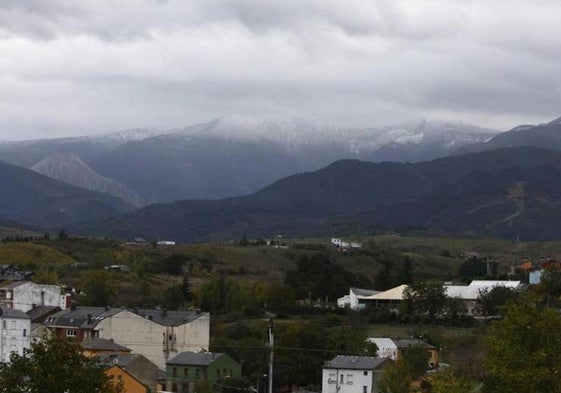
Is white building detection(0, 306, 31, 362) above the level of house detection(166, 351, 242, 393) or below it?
above

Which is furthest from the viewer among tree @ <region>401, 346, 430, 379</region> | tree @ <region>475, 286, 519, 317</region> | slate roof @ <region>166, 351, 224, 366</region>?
tree @ <region>475, 286, 519, 317</region>

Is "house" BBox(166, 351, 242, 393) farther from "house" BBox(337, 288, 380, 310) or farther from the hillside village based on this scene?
"house" BBox(337, 288, 380, 310)

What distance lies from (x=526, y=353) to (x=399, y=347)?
1675 inches

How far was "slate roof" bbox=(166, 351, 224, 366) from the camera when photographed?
9994 centimetres

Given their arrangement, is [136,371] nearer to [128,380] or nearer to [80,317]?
[128,380]

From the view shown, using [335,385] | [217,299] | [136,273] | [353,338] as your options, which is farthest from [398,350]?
[136,273]

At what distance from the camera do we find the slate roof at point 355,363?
97625 millimetres

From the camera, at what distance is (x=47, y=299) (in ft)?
413

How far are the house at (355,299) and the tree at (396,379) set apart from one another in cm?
5013

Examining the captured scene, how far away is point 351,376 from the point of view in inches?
3836

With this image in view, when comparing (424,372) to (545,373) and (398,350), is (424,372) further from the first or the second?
(545,373)

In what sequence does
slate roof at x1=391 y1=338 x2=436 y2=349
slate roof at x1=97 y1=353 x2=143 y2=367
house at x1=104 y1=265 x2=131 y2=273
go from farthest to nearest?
house at x1=104 y1=265 x2=131 y2=273 → slate roof at x1=391 y1=338 x2=436 y2=349 → slate roof at x1=97 y1=353 x2=143 y2=367

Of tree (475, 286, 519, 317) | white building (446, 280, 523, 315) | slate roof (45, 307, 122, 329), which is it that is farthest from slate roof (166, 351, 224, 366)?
white building (446, 280, 523, 315)

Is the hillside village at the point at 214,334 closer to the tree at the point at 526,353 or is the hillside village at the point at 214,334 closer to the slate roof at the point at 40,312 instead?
the slate roof at the point at 40,312
